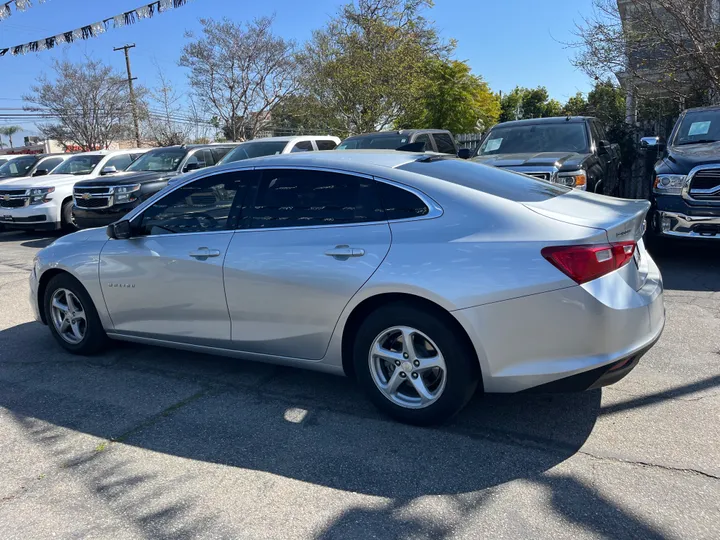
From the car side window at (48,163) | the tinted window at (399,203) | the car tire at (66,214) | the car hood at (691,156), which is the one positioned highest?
the car side window at (48,163)

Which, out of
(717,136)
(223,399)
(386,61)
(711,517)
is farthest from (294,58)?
(711,517)

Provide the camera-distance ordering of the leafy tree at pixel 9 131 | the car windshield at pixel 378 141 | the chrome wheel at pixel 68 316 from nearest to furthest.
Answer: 1. the chrome wheel at pixel 68 316
2. the car windshield at pixel 378 141
3. the leafy tree at pixel 9 131

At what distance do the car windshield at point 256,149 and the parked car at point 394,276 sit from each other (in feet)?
24.5

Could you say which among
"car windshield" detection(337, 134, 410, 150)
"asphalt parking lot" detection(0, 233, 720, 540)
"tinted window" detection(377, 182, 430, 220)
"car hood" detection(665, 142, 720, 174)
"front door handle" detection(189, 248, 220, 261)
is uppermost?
"car windshield" detection(337, 134, 410, 150)

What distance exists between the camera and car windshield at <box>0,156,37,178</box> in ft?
56.4

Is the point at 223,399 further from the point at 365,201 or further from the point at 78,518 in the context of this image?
the point at 365,201

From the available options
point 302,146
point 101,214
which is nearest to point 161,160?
point 101,214

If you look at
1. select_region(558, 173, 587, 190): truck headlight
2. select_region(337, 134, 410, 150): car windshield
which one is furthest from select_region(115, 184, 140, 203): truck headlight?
select_region(558, 173, 587, 190): truck headlight

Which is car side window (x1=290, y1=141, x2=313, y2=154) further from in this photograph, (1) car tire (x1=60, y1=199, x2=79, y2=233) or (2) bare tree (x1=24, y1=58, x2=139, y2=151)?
(2) bare tree (x1=24, y1=58, x2=139, y2=151)

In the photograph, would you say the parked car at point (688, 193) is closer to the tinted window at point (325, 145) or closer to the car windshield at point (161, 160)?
the tinted window at point (325, 145)

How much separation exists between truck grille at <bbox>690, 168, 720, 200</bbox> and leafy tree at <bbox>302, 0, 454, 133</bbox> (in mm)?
16681

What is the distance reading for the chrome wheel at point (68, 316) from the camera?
5180mm

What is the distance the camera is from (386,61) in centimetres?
2298

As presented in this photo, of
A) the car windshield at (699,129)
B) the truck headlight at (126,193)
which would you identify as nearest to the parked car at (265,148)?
the truck headlight at (126,193)
